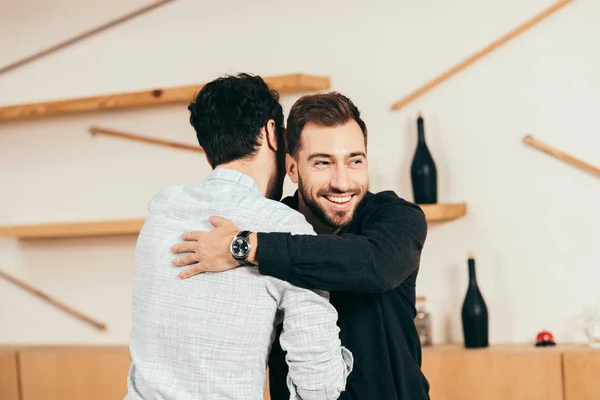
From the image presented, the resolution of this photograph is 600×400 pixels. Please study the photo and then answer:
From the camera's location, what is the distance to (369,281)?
1766mm

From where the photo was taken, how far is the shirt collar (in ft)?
5.95

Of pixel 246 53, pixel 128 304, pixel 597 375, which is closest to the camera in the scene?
pixel 597 375

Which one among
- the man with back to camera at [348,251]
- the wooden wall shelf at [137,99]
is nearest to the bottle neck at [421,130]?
the wooden wall shelf at [137,99]

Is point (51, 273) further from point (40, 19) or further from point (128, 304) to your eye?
point (40, 19)

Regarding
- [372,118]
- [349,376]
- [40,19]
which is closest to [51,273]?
[40,19]

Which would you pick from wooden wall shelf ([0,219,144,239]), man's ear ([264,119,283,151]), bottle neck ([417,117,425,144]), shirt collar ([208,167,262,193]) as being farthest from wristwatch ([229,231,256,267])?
wooden wall shelf ([0,219,144,239])

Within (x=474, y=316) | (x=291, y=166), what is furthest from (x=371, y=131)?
(x=291, y=166)

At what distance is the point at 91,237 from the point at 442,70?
1.75 metres

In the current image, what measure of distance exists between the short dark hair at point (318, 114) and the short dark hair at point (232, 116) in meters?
0.16

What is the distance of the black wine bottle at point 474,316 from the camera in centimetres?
330

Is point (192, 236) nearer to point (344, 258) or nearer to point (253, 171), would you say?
point (253, 171)

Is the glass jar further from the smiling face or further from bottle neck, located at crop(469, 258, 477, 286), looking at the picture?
the smiling face

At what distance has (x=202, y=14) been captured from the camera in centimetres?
382

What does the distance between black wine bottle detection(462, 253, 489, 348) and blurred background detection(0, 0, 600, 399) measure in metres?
0.09
